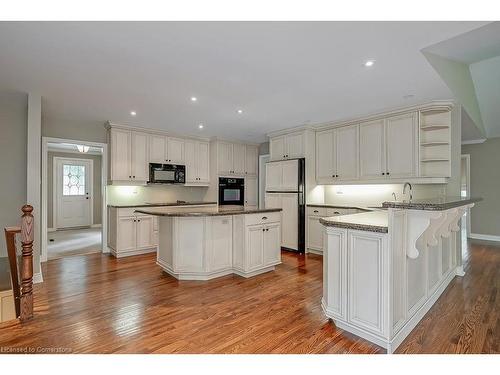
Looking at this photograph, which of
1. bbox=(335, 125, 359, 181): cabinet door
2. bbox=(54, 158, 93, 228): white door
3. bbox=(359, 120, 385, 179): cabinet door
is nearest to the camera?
bbox=(359, 120, 385, 179): cabinet door

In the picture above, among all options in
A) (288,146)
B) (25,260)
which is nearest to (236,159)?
(288,146)

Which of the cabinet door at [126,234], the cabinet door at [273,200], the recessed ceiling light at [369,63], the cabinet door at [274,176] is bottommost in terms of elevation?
the cabinet door at [126,234]

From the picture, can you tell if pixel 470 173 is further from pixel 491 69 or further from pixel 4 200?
pixel 4 200

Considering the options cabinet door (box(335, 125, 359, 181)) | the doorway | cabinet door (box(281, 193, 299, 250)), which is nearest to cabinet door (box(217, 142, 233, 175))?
cabinet door (box(281, 193, 299, 250))

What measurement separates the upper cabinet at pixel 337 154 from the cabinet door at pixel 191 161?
8.58 feet

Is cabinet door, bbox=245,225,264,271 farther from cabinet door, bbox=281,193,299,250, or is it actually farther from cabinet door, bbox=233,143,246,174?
cabinet door, bbox=233,143,246,174

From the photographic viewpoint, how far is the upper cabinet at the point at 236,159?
6027 mm

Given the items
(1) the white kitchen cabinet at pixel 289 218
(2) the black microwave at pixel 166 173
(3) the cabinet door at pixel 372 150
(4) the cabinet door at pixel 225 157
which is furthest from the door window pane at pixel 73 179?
(3) the cabinet door at pixel 372 150

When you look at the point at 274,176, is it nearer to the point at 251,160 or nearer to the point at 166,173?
the point at 251,160

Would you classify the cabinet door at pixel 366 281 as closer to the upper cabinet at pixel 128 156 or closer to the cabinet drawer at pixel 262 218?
the cabinet drawer at pixel 262 218

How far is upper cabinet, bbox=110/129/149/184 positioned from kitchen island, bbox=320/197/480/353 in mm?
3937

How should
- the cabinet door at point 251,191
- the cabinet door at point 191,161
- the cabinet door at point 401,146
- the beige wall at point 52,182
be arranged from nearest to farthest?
the cabinet door at point 401,146 < the cabinet door at point 191,161 < the cabinet door at point 251,191 < the beige wall at point 52,182

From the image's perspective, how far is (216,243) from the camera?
348 cm

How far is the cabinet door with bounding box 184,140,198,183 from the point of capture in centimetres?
573
